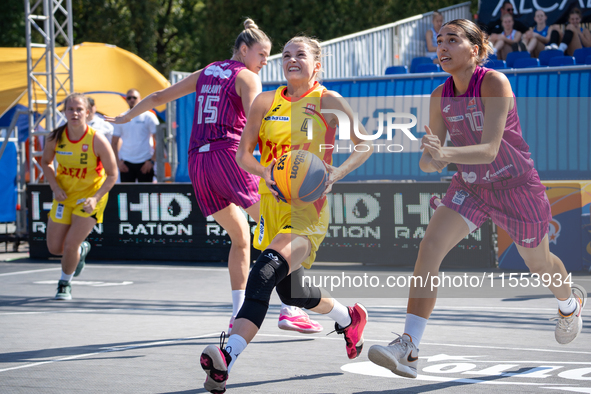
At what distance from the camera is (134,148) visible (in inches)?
513

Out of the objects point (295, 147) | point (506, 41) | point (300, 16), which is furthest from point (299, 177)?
point (300, 16)

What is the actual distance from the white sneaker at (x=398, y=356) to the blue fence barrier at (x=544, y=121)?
8.45m

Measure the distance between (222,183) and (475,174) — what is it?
1.90 meters

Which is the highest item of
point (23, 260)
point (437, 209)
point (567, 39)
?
point (567, 39)

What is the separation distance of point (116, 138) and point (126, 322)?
7.42 m

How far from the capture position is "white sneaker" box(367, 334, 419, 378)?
3789 millimetres

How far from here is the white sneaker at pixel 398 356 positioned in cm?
379

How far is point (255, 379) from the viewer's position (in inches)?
165

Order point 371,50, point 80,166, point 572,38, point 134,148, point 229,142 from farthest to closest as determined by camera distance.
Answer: point 371,50, point 572,38, point 134,148, point 80,166, point 229,142

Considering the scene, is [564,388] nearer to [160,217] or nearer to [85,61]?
[160,217]

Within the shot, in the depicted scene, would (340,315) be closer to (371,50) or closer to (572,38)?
(572,38)

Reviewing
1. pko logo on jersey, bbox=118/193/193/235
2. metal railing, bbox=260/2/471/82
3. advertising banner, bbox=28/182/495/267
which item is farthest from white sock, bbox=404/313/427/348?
metal railing, bbox=260/2/471/82

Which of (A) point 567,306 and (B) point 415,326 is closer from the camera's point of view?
(B) point 415,326

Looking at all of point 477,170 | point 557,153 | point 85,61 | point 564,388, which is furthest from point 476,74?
point 85,61
